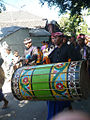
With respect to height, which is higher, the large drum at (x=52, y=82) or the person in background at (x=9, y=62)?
the large drum at (x=52, y=82)

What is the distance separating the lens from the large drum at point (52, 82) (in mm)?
2691

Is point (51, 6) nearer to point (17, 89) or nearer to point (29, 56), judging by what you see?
point (29, 56)

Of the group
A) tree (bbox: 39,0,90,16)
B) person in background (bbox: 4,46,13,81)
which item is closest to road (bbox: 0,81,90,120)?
person in background (bbox: 4,46,13,81)

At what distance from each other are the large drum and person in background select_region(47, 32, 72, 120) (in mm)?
453

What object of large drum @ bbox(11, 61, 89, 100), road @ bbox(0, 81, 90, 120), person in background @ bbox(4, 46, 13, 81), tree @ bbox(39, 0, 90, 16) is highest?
tree @ bbox(39, 0, 90, 16)

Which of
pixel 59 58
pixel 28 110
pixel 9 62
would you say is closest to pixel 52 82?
pixel 59 58

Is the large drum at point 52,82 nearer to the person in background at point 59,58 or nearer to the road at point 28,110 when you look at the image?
the person in background at point 59,58

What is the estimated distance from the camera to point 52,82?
2793mm

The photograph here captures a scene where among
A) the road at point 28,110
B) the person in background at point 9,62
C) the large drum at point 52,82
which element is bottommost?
the road at point 28,110

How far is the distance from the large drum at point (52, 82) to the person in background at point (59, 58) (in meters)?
0.45

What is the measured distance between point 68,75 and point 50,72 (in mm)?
298

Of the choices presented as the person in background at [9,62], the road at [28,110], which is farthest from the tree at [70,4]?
the road at [28,110]

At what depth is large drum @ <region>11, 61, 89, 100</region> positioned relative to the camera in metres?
2.69

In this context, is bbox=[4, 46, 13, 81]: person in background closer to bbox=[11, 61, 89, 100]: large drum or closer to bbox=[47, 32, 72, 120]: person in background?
bbox=[47, 32, 72, 120]: person in background
